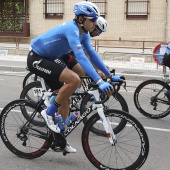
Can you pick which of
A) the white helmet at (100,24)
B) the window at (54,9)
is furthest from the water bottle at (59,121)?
the window at (54,9)

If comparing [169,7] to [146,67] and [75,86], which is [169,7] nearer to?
[146,67]

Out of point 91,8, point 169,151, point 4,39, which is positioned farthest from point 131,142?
point 4,39

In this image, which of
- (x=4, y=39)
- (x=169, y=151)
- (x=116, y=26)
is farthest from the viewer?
(x=4, y=39)

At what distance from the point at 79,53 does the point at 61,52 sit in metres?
0.47

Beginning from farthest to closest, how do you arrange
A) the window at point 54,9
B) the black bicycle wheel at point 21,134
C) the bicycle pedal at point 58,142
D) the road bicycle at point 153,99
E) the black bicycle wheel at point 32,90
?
the window at point 54,9 < the road bicycle at point 153,99 < the black bicycle wheel at point 32,90 < the black bicycle wheel at point 21,134 < the bicycle pedal at point 58,142

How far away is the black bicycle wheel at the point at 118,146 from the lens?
420 centimetres

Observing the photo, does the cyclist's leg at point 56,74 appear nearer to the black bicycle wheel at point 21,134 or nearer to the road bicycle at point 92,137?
the road bicycle at point 92,137

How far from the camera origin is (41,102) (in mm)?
4758

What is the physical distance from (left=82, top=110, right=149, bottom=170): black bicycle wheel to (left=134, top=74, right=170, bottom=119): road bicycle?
2612mm

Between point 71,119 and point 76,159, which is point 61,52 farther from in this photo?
point 76,159

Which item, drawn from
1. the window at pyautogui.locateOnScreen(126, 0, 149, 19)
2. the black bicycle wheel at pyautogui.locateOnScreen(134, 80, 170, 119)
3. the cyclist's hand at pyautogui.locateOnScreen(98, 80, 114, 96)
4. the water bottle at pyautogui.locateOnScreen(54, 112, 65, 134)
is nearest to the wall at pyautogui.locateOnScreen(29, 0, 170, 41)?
the window at pyautogui.locateOnScreen(126, 0, 149, 19)

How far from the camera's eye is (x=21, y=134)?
4906 millimetres

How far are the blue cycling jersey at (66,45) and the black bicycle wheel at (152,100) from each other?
2.45 metres

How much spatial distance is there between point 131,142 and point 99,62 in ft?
3.48
